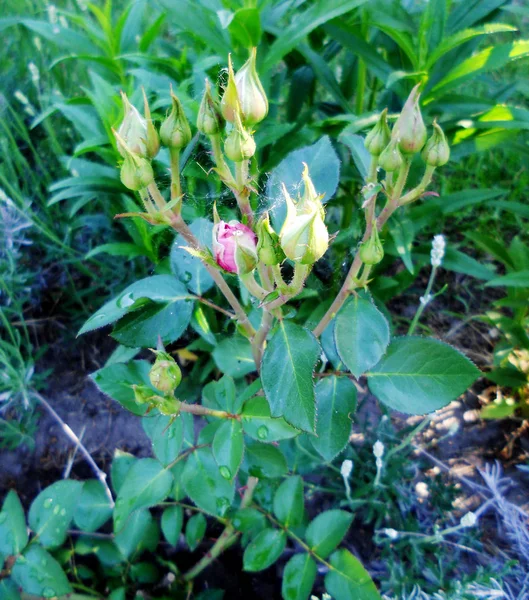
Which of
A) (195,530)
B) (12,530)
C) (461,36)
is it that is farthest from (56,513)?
(461,36)

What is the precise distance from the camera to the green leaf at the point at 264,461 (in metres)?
1.01

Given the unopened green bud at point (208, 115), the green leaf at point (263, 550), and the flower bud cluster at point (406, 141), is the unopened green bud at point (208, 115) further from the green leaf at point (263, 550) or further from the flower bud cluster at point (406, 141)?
the green leaf at point (263, 550)

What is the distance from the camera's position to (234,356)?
42.1 inches

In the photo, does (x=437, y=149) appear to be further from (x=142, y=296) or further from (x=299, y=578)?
(x=299, y=578)

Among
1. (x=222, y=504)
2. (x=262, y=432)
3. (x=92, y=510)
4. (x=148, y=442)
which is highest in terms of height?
(x=262, y=432)

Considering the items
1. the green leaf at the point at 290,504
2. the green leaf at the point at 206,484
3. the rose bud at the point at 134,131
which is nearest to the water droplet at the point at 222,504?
the green leaf at the point at 206,484

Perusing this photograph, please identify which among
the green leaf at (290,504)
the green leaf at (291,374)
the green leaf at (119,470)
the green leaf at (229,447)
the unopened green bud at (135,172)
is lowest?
the green leaf at (290,504)

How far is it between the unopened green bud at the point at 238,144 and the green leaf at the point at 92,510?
872 mm

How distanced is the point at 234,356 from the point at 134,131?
0.54 m

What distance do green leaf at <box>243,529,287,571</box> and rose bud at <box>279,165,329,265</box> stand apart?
71 centimetres

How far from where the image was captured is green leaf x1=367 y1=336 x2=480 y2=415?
831mm

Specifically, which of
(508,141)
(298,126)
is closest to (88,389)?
(298,126)

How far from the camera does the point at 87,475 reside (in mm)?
1540

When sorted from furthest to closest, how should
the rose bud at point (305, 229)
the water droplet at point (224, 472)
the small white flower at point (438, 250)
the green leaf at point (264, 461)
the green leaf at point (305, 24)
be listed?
the green leaf at point (305, 24), the small white flower at point (438, 250), the green leaf at point (264, 461), the water droplet at point (224, 472), the rose bud at point (305, 229)
